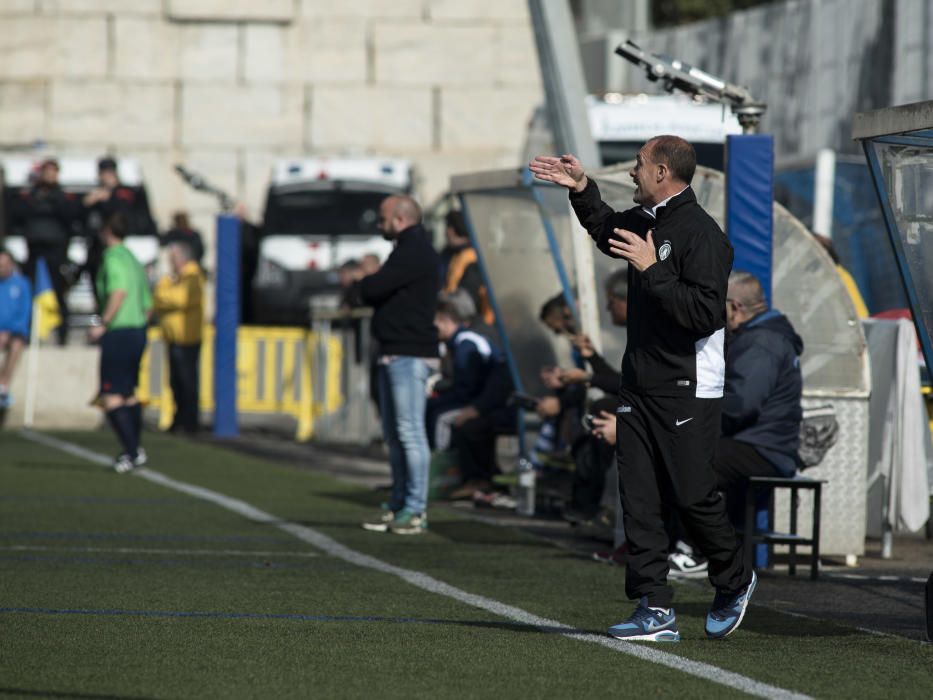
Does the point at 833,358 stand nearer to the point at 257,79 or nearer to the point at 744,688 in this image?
the point at 744,688

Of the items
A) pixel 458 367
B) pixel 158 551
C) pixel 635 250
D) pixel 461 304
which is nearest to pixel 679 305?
pixel 635 250

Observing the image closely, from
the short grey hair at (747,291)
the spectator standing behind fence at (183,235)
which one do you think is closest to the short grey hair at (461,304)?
the short grey hair at (747,291)

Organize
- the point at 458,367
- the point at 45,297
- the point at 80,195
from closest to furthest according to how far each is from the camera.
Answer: the point at 458,367 → the point at 45,297 → the point at 80,195

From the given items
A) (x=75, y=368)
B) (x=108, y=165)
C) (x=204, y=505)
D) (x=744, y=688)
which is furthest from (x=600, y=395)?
(x=108, y=165)

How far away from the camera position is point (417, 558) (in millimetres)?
10547

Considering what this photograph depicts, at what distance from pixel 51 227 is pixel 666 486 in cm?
1785

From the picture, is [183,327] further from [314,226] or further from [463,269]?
[314,226]

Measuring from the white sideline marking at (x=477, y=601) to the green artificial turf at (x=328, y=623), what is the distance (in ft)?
0.25

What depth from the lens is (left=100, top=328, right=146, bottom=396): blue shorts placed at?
615 inches

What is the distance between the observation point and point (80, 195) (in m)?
27.6

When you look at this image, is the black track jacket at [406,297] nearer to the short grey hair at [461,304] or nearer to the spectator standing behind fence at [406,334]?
the spectator standing behind fence at [406,334]

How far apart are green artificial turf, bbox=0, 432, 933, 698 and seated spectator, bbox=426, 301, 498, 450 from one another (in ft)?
6.21

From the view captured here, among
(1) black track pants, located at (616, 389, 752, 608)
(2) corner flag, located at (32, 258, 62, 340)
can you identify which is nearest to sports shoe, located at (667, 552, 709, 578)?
(1) black track pants, located at (616, 389, 752, 608)

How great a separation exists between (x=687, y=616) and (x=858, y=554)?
287 cm
